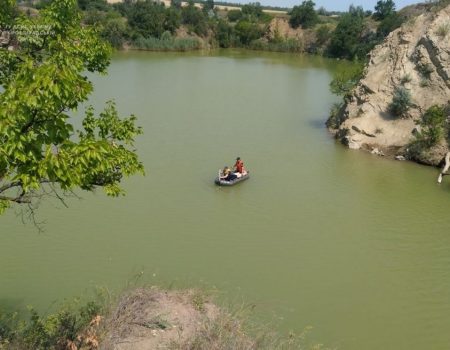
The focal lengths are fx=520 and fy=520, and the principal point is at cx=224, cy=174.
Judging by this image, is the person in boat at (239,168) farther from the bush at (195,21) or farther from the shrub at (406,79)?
the bush at (195,21)

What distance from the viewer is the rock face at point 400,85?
2542cm

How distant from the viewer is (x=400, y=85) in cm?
2669

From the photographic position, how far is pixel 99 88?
36094 millimetres

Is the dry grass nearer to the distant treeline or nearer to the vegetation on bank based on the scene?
the vegetation on bank

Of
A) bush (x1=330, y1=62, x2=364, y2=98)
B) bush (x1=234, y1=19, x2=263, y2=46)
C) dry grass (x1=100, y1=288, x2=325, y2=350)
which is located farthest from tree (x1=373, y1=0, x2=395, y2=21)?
dry grass (x1=100, y1=288, x2=325, y2=350)


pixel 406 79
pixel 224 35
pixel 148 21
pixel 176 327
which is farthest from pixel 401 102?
pixel 224 35

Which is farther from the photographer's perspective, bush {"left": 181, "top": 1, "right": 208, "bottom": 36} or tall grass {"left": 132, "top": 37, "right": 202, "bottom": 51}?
bush {"left": 181, "top": 1, "right": 208, "bottom": 36}

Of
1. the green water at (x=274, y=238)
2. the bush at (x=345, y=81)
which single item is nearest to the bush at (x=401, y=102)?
the green water at (x=274, y=238)

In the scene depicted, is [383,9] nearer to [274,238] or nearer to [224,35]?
[224,35]

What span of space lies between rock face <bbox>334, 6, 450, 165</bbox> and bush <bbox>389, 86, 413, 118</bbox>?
29 centimetres

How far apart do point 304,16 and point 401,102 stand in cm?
6177

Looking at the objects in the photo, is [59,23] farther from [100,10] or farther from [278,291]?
[100,10]

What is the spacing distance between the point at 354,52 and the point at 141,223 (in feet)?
195

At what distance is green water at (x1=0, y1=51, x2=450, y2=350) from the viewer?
11953 millimetres
